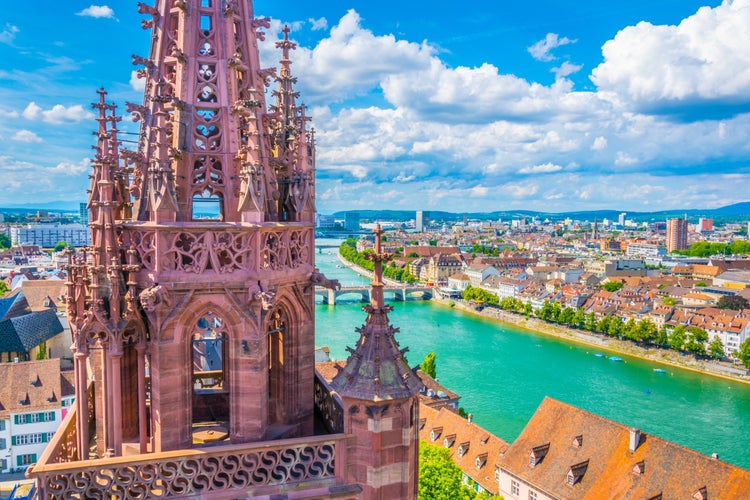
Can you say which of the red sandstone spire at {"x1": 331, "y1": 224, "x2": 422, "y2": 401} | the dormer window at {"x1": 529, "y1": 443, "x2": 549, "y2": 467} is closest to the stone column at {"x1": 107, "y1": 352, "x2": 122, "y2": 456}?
the red sandstone spire at {"x1": 331, "y1": 224, "x2": 422, "y2": 401}

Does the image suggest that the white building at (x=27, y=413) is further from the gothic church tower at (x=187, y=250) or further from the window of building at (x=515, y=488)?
the gothic church tower at (x=187, y=250)

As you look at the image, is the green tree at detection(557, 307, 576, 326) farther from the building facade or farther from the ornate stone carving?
the ornate stone carving

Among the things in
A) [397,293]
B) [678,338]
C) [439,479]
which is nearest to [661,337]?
[678,338]

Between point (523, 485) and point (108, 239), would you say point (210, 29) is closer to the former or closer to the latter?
point (108, 239)

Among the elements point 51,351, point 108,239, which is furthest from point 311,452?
point 51,351

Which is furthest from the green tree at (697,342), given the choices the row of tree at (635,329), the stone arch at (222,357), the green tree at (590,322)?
the stone arch at (222,357)
